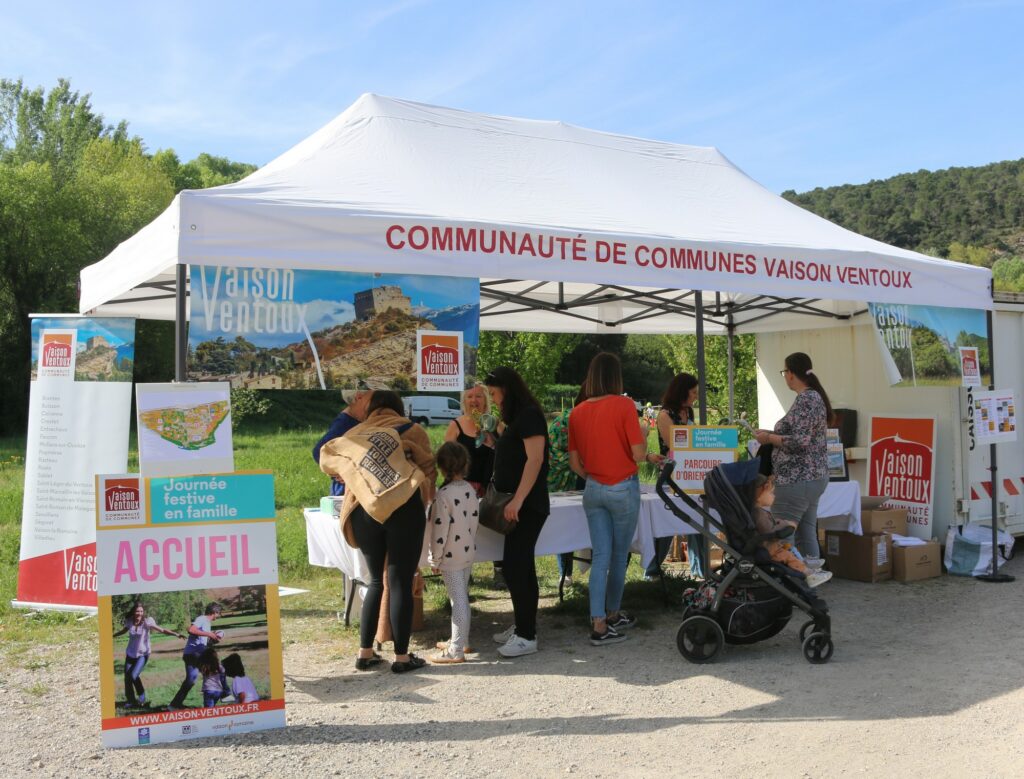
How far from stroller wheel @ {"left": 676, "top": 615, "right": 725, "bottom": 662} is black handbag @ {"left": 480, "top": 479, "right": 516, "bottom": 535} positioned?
111 cm

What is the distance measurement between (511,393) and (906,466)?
452 cm

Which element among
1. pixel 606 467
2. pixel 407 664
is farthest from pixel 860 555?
pixel 407 664

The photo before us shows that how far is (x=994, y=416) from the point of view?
738 cm

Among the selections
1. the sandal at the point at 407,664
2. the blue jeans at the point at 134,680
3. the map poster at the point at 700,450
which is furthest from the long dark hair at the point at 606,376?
the blue jeans at the point at 134,680

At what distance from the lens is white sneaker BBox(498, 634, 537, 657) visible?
17.3 ft

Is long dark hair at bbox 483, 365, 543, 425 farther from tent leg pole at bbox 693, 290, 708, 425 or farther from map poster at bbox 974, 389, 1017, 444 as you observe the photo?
map poster at bbox 974, 389, 1017, 444

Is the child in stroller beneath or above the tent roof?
beneath

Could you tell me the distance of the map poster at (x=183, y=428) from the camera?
4102 millimetres

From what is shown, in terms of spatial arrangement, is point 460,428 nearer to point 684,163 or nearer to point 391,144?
point 391,144

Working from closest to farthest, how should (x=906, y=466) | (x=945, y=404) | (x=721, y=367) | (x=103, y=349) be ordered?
(x=103, y=349)
(x=945, y=404)
(x=906, y=466)
(x=721, y=367)

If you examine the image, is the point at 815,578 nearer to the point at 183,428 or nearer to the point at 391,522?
the point at 391,522

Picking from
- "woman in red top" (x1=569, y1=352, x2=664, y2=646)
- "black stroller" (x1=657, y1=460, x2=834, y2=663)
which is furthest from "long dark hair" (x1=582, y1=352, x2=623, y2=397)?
"black stroller" (x1=657, y1=460, x2=834, y2=663)

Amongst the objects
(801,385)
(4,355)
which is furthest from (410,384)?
(4,355)

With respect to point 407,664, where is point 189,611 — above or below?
above
